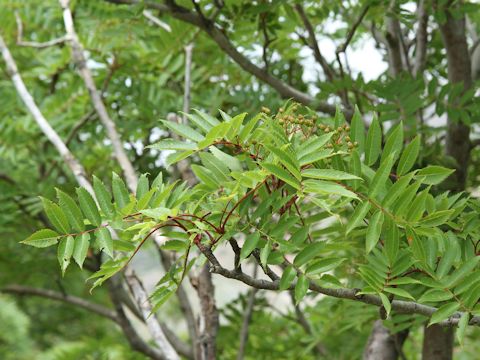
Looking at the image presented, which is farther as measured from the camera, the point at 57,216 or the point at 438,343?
the point at 438,343

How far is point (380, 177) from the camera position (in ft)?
2.20

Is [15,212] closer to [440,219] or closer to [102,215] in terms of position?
[102,215]

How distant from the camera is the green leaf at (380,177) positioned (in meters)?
0.67

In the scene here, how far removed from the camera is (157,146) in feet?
2.22

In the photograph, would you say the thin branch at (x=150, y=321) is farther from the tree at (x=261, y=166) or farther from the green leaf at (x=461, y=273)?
the green leaf at (x=461, y=273)

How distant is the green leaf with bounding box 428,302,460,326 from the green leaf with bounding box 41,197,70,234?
0.38 meters

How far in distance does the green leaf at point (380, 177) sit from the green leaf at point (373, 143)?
8cm

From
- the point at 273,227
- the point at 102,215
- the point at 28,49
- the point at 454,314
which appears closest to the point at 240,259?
the point at 273,227

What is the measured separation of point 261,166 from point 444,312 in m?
0.24

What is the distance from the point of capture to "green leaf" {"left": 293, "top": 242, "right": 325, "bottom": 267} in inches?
28.3

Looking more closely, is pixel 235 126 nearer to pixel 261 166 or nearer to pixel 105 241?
pixel 261 166

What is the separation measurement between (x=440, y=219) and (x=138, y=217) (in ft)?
0.99

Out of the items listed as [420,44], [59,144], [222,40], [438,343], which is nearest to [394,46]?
[420,44]

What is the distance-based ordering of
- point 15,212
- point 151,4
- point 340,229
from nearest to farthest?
point 340,229, point 151,4, point 15,212
